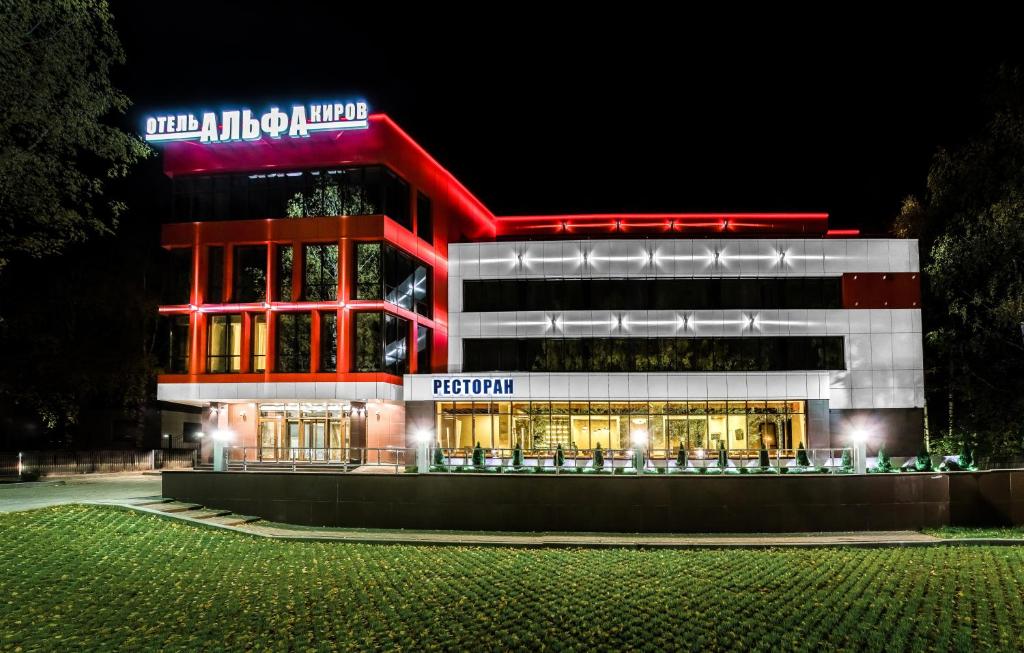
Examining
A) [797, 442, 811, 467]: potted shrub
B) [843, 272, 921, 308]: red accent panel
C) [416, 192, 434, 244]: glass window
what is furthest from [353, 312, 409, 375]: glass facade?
[843, 272, 921, 308]: red accent panel

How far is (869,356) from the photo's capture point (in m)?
43.8

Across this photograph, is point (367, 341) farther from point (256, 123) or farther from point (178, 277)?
point (256, 123)

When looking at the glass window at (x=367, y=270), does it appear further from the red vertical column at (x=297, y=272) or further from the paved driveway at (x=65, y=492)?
the paved driveway at (x=65, y=492)

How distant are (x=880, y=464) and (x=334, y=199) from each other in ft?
81.7

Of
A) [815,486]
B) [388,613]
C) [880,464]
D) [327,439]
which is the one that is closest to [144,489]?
[327,439]

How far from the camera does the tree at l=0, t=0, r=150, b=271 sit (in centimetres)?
1812

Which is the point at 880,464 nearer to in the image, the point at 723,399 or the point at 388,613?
the point at 723,399

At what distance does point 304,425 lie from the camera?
4069 cm

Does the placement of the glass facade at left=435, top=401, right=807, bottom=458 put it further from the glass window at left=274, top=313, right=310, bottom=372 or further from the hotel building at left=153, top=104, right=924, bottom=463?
the glass window at left=274, top=313, right=310, bottom=372

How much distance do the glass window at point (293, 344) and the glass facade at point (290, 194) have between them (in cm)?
480

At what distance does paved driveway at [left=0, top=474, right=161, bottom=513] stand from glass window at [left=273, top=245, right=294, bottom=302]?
31.8 feet

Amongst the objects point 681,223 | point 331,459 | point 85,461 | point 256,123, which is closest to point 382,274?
point 256,123

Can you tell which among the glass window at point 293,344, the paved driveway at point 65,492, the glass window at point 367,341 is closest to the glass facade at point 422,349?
the glass window at point 367,341

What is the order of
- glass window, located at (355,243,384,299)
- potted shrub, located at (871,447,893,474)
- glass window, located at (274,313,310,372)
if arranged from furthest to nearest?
glass window, located at (274,313,310,372)
glass window, located at (355,243,384,299)
potted shrub, located at (871,447,893,474)
